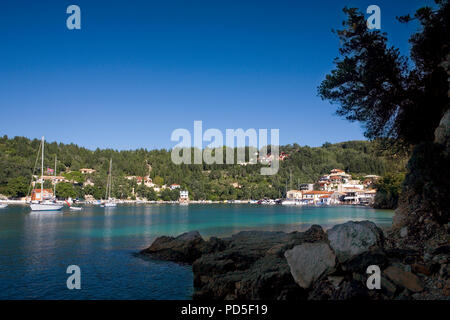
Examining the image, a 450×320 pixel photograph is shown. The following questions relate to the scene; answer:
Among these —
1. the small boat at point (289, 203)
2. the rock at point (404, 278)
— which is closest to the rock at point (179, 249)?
the rock at point (404, 278)

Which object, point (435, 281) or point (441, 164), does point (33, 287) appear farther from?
point (441, 164)

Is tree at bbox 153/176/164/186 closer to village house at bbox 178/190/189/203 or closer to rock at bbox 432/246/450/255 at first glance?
village house at bbox 178/190/189/203

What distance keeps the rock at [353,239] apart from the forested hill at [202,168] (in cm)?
12820

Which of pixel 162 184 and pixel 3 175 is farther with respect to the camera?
pixel 162 184

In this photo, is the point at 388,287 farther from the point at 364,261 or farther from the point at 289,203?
the point at 289,203

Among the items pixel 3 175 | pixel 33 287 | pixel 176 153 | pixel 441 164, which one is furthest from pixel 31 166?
pixel 441 164

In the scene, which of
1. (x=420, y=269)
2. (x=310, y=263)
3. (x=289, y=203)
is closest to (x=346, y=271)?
(x=310, y=263)

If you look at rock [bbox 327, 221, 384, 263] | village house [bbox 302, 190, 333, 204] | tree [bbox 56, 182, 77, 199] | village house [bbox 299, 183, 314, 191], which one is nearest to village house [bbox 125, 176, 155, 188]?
tree [bbox 56, 182, 77, 199]

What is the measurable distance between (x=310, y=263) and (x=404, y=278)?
84.9 inches

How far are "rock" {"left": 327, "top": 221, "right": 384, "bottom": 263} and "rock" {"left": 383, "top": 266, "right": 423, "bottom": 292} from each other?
808 millimetres

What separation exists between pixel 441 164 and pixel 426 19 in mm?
6176

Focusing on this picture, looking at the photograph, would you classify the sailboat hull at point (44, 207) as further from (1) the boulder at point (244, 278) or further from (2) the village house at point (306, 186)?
(2) the village house at point (306, 186)

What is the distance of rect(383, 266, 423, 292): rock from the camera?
25.4 ft
